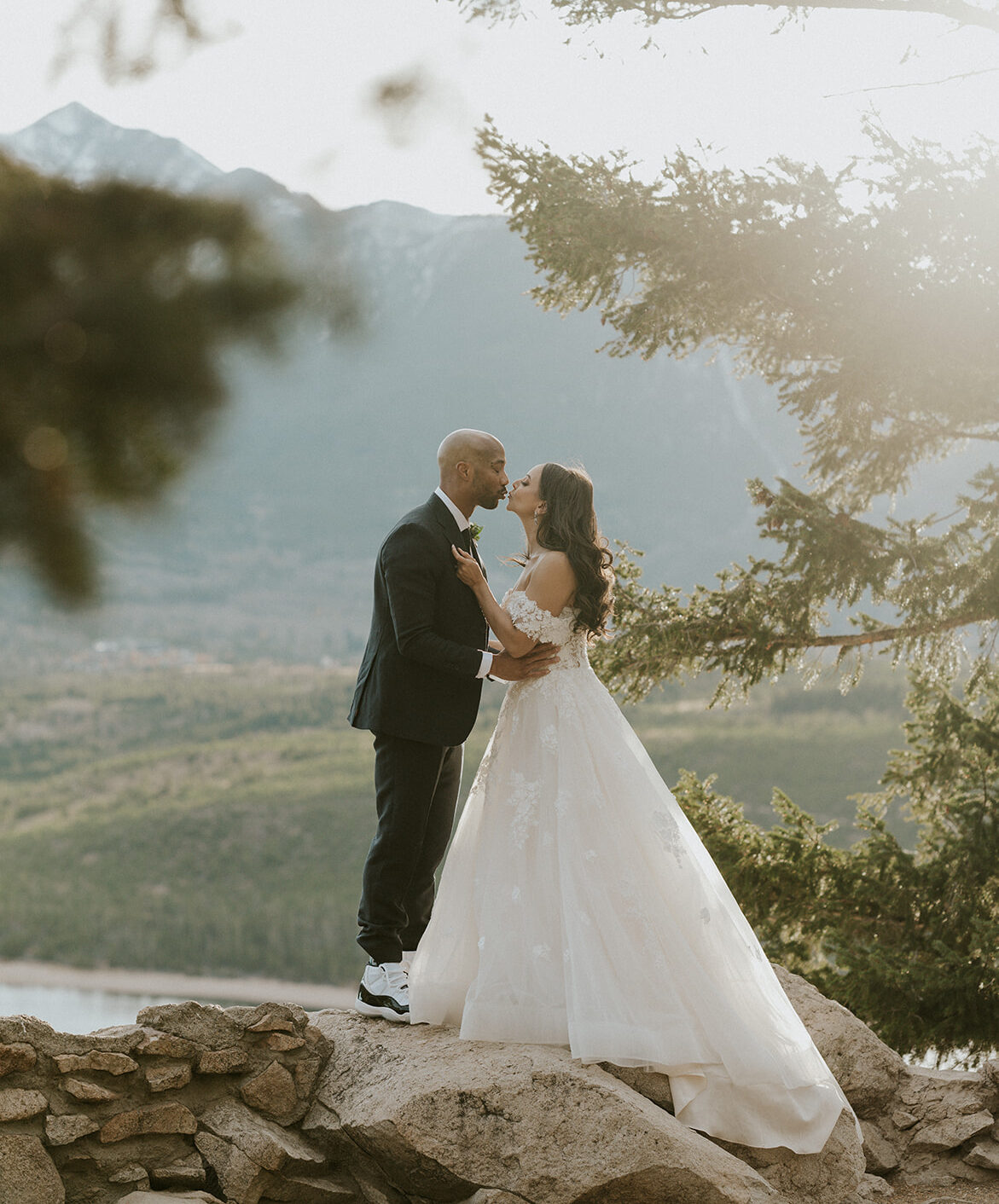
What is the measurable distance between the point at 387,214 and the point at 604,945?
3.11 meters

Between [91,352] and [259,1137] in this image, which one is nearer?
[91,352]

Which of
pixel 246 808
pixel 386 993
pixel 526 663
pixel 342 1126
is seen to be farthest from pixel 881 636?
pixel 246 808

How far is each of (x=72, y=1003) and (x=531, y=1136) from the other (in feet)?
233

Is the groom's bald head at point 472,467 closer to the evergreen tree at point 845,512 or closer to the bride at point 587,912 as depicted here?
the bride at point 587,912

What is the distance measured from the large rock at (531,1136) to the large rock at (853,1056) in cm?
135

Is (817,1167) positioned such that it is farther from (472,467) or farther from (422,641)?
(472,467)

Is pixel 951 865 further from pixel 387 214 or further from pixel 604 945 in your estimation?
pixel 387 214

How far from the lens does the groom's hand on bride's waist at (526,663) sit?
14.0 ft

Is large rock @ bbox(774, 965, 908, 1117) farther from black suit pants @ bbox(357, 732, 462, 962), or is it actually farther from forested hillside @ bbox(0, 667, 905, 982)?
forested hillside @ bbox(0, 667, 905, 982)

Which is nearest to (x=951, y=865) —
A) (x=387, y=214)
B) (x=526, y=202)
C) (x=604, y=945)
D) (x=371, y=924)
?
(x=604, y=945)

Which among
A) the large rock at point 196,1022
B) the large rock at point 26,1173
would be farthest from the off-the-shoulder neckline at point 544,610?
the large rock at point 26,1173

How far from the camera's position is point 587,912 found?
13.0 ft

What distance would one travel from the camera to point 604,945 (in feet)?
12.8

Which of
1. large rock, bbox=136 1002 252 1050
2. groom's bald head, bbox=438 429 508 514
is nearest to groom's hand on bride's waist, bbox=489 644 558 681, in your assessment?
groom's bald head, bbox=438 429 508 514
